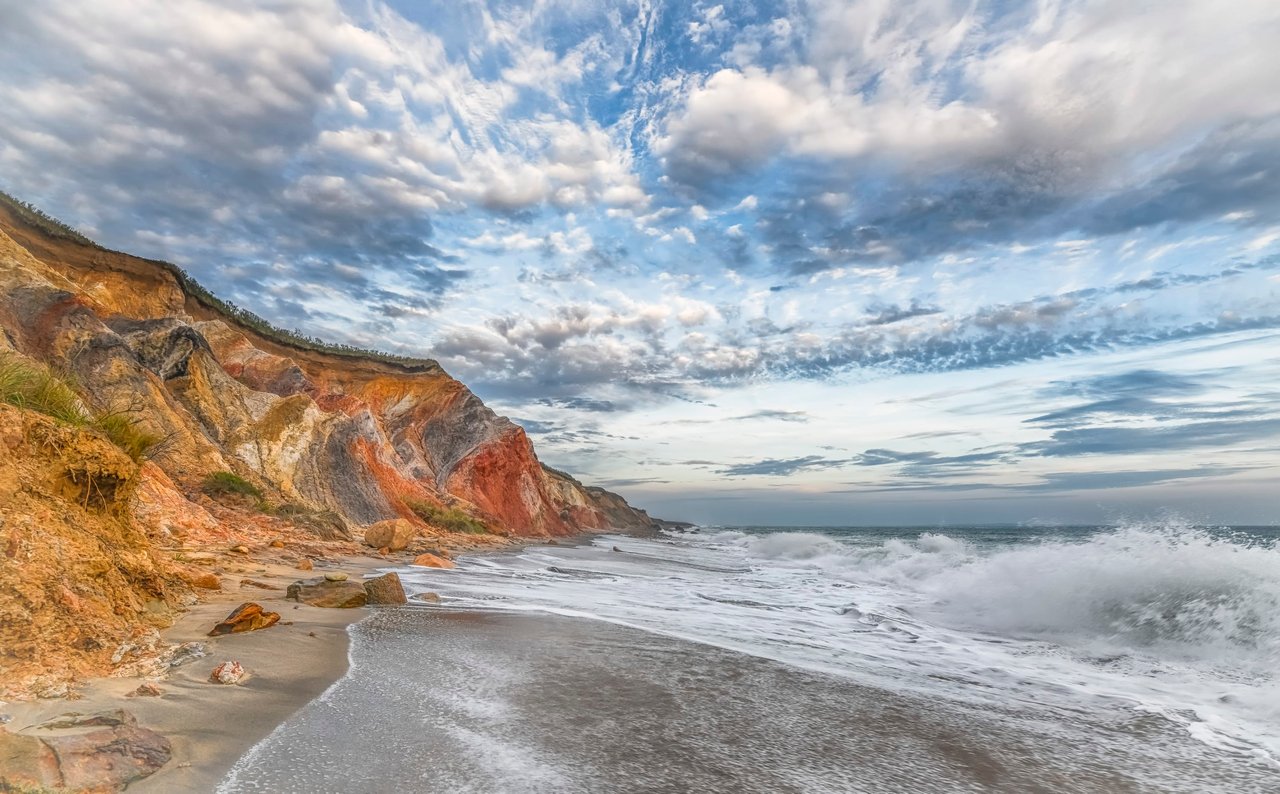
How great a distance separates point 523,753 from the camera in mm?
3910

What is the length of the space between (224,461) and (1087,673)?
21.1 meters

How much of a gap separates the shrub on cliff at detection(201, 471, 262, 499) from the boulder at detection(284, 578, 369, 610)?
396 inches

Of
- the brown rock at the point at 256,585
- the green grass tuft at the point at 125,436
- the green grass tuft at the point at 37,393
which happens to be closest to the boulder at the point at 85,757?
the green grass tuft at the point at 37,393

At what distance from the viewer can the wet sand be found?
3633 mm

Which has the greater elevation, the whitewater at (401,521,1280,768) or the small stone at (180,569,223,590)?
the small stone at (180,569,223,590)

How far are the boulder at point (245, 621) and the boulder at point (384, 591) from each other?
255cm

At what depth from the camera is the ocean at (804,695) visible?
3.85m

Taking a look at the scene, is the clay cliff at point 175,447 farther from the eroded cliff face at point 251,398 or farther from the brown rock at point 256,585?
the brown rock at point 256,585

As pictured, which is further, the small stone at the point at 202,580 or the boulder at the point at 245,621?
the small stone at the point at 202,580

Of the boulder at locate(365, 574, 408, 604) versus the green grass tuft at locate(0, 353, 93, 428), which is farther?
the boulder at locate(365, 574, 408, 604)

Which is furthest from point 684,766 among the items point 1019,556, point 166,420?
point 166,420

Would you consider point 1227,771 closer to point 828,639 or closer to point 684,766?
point 684,766

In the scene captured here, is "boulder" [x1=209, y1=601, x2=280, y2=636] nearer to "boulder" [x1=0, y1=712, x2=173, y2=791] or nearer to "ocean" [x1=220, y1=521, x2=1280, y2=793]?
"ocean" [x1=220, y1=521, x2=1280, y2=793]

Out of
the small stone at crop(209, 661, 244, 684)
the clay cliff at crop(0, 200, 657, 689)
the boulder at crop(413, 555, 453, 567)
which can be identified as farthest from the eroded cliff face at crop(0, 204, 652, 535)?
the small stone at crop(209, 661, 244, 684)
